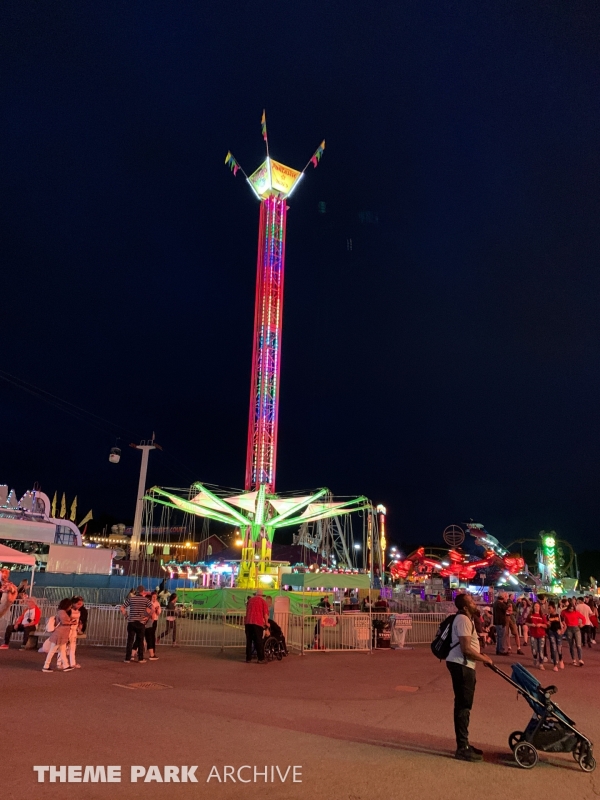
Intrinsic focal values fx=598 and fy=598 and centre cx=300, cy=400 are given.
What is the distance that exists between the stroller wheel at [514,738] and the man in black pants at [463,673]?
37 centimetres

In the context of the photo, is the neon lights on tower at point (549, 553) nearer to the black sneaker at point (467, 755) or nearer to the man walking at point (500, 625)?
the man walking at point (500, 625)

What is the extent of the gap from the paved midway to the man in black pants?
0.66 ft

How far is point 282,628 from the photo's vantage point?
1573 centimetres

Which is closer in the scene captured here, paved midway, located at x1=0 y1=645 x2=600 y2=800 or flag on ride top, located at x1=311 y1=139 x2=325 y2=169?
paved midway, located at x1=0 y1=645 x2=600 y2=800

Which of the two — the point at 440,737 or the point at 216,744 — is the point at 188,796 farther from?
the point at 440,737

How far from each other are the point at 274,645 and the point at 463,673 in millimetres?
8217

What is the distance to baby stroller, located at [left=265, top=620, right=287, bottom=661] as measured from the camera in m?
13.6

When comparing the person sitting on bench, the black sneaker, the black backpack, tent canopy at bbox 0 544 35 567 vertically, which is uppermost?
tent canopy at bbox 0 544 35 567

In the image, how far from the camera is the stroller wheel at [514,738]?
6398mm

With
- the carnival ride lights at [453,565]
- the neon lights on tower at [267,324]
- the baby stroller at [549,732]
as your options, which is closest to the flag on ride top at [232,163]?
the neon lights on tower at [267,324]

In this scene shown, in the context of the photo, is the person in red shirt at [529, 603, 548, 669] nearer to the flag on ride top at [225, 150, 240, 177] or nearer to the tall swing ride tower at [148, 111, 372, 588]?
the tall swing ride tower at [148, 111, 372, 588]

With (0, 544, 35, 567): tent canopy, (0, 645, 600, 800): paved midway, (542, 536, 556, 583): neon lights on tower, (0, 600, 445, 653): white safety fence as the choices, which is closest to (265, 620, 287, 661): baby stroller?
(0, 600, 445, 653): white safety fence

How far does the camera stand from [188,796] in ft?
16.5

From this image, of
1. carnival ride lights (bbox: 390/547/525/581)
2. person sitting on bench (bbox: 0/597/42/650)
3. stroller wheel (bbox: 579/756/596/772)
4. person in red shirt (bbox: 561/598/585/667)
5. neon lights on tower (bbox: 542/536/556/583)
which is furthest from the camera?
neon lights on tower (bbox: 542/536/556/583)
